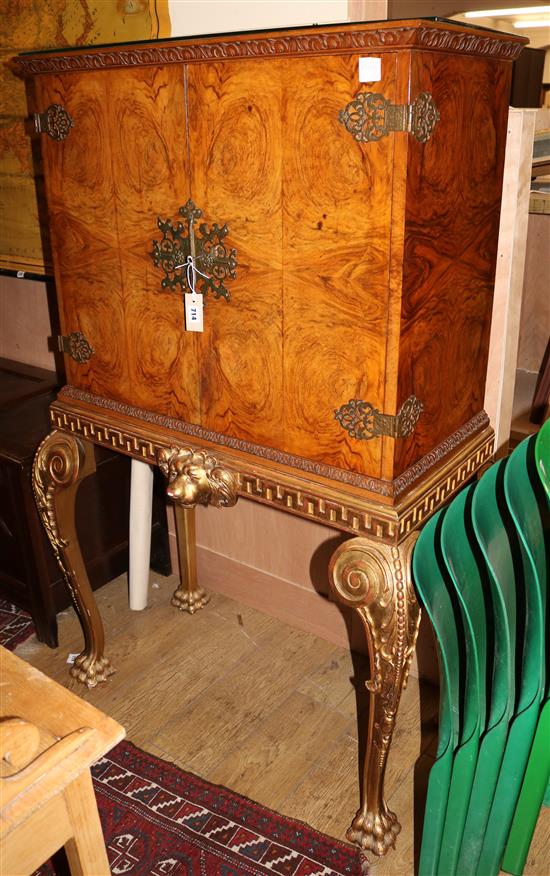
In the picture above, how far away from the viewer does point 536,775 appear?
56.7 inches

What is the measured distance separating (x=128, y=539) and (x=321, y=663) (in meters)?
0.82

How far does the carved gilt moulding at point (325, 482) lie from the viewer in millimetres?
1576

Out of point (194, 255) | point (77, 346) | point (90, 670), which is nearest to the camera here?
point (194, 255)

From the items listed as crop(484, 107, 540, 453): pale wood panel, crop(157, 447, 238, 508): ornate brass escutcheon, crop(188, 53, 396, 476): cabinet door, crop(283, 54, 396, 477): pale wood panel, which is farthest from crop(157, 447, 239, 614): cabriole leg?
crop(484, 107, 540, 453): pale wood panel

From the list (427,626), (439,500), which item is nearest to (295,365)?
(439,500)

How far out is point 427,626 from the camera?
2273 millimetres

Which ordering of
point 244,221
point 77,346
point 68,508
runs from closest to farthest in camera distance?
1. point 244,221
2. point 77,346
3. point 68,508

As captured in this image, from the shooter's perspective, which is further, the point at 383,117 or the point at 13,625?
the point at 13,625

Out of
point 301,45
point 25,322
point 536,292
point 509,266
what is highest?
point 301,45

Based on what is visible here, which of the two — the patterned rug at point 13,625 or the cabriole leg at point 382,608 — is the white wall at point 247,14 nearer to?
the cabriole leg at point 382,608

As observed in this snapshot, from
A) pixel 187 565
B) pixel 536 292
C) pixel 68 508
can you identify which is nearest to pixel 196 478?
pixel 68 508

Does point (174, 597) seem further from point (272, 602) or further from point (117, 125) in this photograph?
point (117, 125)

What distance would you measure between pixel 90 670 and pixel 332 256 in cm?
152

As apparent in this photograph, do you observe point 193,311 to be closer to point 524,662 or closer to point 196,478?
point 196,478
